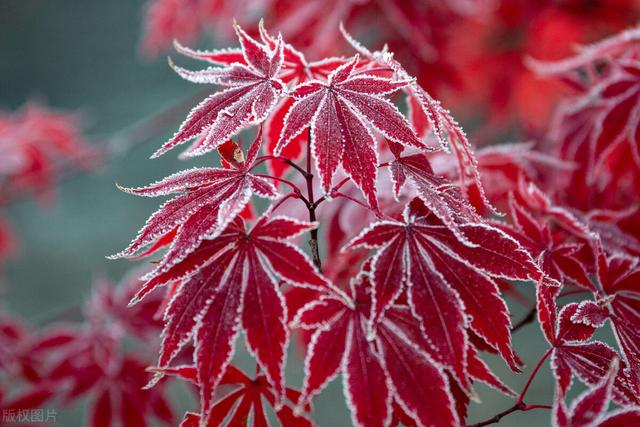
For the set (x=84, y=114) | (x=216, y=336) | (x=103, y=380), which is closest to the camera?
(x=216, y=336)

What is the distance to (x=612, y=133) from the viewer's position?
73 cm

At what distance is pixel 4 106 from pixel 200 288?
→ 3.67 metres

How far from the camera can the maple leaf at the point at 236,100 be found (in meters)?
0.48

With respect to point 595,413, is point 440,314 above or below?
above

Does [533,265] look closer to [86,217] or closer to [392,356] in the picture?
[392,356]

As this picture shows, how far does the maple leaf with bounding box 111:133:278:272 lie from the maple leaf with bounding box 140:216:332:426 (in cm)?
2

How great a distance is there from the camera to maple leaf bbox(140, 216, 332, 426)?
449 millimetres

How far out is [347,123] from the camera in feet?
1.61

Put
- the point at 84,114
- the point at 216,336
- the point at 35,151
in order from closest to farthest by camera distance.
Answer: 1. the point at 216,336
2. the point at 35,151
3. the point at 84,114

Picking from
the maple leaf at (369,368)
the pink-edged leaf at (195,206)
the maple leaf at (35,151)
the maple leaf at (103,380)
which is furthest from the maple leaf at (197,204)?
the maple leaf at (35,151)

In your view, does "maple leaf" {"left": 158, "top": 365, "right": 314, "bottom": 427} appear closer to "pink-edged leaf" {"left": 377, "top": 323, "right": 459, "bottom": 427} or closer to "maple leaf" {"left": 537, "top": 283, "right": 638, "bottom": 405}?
"pink-edged leaf" {"left": 377, "top": 323, "right": 459, "bottom": 427}

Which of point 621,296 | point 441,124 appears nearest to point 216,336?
point 441,124

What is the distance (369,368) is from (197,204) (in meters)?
0.20

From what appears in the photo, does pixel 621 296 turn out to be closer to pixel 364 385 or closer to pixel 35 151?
pixel 364 385
